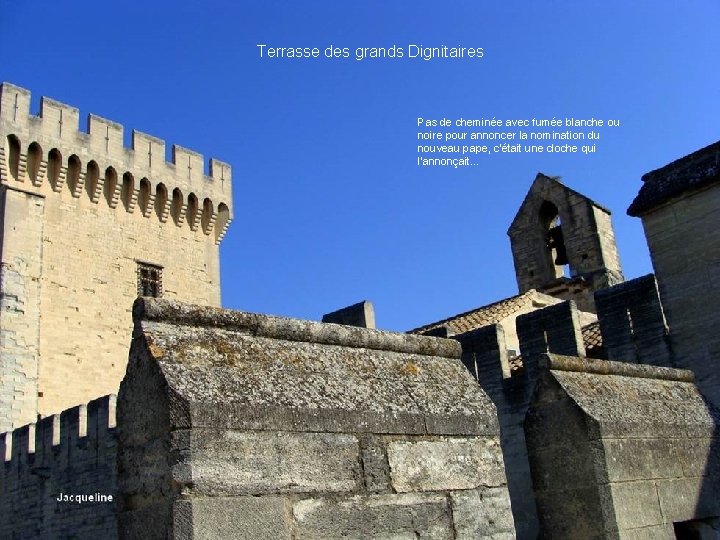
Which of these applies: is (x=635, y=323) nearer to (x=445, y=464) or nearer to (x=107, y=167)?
(x=445, y=464)

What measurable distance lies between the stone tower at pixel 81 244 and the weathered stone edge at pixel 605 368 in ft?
55.3

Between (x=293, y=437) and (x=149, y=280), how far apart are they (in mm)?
20458

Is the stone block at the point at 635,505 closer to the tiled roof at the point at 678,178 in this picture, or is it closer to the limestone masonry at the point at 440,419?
the limestone masonry at the point at 440,419

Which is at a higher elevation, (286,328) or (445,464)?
(286,328)

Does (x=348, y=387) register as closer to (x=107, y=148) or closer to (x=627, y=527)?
(x=627, y=527)

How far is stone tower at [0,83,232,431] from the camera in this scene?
19.0 m

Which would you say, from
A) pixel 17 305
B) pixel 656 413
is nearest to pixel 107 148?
pixel 17 305

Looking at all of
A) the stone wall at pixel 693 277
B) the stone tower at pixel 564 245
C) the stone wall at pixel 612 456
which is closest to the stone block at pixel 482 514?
the stone wall at pixel 612 456

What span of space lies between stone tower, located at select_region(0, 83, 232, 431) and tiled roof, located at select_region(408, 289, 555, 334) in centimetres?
855

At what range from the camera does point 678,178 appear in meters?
9.21

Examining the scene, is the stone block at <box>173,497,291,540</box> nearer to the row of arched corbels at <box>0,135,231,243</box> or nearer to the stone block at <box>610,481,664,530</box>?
the stone block at <box>610,481,664,530</box>

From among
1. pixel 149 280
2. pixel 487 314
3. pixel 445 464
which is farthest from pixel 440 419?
→ pixel 149 280

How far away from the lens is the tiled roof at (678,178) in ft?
29.1

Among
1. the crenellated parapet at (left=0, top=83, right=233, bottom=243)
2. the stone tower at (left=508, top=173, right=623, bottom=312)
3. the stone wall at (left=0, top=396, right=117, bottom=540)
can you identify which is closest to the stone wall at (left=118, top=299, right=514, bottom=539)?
the stone wall at (left=0, top=396, right=117, bottom=540)
